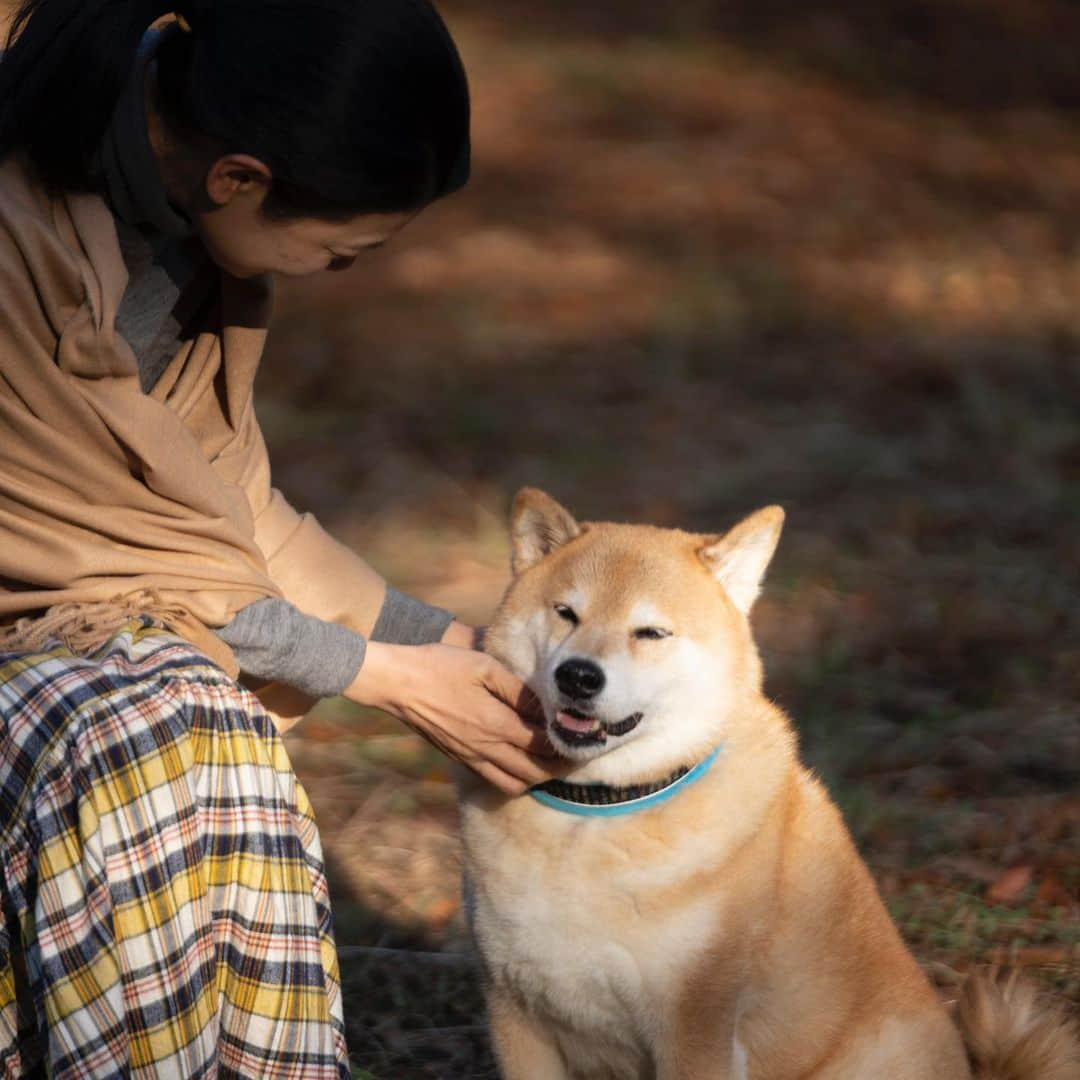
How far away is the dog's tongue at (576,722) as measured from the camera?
6.79 feet

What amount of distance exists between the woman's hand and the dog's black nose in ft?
0.29

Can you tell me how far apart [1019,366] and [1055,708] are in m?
2.64

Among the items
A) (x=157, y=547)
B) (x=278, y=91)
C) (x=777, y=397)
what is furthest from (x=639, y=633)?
(x=777, y=397)

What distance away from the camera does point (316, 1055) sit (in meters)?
1.81

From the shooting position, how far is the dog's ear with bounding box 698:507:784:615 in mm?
2189

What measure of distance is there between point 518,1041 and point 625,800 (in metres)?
0.37

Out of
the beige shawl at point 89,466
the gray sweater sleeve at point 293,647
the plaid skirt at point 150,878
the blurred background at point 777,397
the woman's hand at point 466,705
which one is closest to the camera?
the plaid skirt at point 150,878

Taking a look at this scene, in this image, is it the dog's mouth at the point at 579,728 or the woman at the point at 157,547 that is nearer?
the woman at the point at 157,547

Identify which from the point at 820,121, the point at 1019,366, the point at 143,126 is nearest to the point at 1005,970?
the point at 143,126

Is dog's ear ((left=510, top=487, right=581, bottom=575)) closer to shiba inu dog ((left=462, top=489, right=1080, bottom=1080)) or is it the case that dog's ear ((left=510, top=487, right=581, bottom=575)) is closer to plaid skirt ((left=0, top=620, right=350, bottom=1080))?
shiba inu dog ((left=462, top=489, right=1080, bottom=1080))

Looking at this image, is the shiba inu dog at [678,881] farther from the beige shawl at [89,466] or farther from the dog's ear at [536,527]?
the beige shawl at [89,466]

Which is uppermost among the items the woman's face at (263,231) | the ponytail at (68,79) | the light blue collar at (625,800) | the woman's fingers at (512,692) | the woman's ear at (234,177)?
the ponytail at (68,79)

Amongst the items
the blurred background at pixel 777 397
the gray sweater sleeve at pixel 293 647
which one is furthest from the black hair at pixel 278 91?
the blurred background at pixel 777 397

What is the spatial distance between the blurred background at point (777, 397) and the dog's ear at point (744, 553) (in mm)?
894
